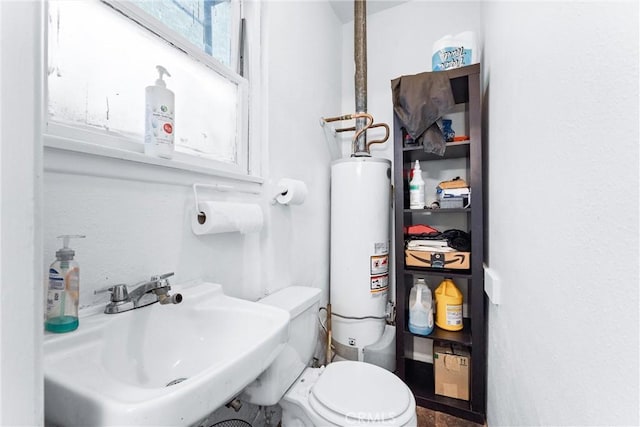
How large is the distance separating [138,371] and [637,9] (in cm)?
103

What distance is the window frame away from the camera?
601mm

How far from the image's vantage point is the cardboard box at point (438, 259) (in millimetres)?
1350

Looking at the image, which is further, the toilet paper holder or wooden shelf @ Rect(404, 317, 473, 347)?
wooden shelf @ Rect(404, 317, 473, 347)

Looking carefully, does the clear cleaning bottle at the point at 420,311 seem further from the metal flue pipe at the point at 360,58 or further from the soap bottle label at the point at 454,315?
the metal flue pipe at the point at 360,58

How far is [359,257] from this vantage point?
1.55 metres

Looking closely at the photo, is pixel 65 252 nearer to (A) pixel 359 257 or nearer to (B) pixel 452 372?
(A) pixel 359 257

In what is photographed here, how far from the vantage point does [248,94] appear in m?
1.21

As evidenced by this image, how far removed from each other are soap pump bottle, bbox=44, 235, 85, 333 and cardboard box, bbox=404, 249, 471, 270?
52.5 inches

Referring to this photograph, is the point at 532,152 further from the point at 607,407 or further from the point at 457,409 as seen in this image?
the point at 457,409

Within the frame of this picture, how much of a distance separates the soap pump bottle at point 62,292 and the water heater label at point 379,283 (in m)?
1.29

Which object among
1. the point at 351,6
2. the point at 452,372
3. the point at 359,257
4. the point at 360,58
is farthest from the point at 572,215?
the point at 351,6

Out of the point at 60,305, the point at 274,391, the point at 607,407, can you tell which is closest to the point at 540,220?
the point at 607,407

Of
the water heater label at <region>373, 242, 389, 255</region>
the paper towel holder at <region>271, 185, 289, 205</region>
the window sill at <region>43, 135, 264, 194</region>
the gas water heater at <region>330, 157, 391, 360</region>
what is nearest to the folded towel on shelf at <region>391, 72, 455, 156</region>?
the gas water heater at <region>330, 157, 391, 360</region>

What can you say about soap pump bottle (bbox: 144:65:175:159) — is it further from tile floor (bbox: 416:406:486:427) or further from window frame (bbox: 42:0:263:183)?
tile floor (bbox: 416:406:486:427)
